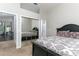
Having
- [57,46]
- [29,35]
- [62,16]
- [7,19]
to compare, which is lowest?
[29,35]

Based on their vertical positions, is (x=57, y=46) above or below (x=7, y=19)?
below

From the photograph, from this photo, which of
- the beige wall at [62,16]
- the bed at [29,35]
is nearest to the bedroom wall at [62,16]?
the beige wall at [62,16]

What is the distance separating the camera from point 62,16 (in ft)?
13.3

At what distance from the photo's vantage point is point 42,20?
5.04 m

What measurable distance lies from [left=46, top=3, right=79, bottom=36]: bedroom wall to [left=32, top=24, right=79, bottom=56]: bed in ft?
1.13

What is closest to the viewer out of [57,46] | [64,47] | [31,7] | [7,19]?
[64,47]

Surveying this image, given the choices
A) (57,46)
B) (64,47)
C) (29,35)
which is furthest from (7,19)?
(64,47)

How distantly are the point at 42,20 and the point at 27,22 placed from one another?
99 centimetres

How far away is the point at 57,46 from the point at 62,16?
9.23 feet

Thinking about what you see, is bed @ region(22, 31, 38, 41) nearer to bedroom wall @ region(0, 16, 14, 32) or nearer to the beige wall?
the beige wall

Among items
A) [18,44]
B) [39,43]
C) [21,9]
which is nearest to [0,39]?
[18,44]

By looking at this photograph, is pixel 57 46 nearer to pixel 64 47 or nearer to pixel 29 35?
pixel 64 47

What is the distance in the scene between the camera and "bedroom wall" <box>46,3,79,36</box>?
11.2 feet

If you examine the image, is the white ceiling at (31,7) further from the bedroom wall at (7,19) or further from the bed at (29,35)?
the bed at (29,35)
